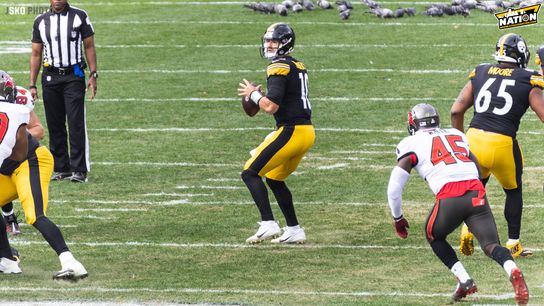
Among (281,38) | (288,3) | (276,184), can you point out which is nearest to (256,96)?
(281,38)

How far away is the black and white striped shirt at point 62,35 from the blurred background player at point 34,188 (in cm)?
353

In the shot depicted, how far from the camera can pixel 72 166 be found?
42.8 feet

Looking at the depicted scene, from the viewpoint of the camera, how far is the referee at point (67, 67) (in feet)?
42.7

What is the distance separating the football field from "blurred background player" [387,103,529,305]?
361 millimetres

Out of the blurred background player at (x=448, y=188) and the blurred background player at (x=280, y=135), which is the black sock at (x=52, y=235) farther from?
the blurred background player at (x=448, y=188)

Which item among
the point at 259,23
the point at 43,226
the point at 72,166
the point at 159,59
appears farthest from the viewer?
the point at 259,23

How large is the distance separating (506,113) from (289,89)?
1.77 m

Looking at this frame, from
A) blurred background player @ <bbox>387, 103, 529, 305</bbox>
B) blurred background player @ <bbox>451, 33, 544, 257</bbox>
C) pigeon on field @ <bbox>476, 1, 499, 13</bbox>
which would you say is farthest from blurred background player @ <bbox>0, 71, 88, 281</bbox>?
pigeon on field @ <bbox>476, 1, 499, 13</bbox>

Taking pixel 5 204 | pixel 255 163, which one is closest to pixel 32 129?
pixel 5 204

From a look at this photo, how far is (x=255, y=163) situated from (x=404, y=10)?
1305cm

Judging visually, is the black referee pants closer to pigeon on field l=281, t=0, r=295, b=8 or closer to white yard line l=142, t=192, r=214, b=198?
white yard line l=142, t=192, r=214, b=198

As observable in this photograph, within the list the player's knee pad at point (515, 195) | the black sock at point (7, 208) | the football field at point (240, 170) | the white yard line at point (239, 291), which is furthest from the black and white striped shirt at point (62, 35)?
the player's knee pad at point (515, 195)

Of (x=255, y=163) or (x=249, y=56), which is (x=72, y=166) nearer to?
(x=255, y=163)

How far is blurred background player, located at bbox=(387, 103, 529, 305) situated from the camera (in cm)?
848
